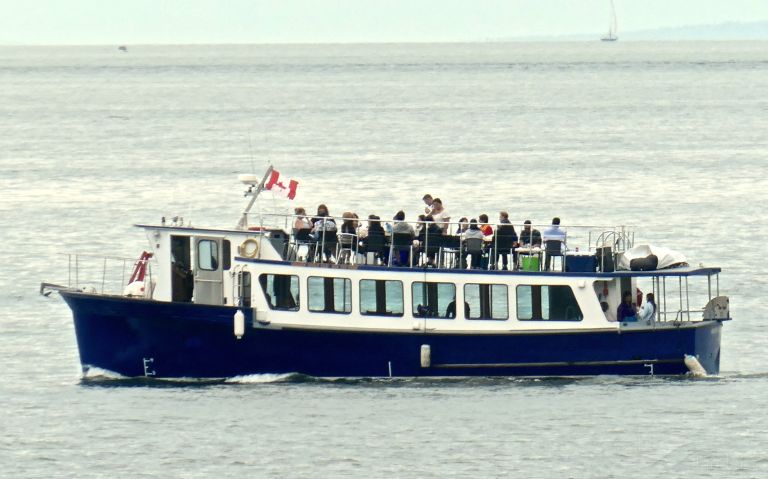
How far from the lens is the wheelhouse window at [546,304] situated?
4228cm

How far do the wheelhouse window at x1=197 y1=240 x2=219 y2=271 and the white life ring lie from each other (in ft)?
2.47

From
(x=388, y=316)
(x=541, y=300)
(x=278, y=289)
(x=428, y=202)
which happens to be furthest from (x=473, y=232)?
(x=278, y=289)

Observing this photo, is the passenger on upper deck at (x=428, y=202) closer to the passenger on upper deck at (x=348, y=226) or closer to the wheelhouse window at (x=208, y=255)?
the passenger on upper deck at (x=348, y=226)

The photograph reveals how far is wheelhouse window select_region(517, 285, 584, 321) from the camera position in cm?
4228

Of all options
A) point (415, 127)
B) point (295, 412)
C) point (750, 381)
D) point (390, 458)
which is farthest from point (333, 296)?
point (415, 127)

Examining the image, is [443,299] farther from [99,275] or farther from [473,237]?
[99,275]

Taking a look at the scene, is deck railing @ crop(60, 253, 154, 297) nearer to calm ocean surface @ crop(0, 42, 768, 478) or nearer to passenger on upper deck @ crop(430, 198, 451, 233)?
calm ocean surface @ crop(0, 42, 768, 478)

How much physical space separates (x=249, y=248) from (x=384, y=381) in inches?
196

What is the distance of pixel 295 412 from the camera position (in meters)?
40.9

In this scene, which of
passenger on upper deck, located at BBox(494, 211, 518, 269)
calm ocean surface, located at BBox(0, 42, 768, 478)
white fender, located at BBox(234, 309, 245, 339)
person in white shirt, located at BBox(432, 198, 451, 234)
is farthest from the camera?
person in white shirt, located at BBox(432, 198, 451, 234)

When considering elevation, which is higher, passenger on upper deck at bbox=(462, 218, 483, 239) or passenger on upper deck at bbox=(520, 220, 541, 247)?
passenger on upper deck at bbox=(462, 218, 483, 239)

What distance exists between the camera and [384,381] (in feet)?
141

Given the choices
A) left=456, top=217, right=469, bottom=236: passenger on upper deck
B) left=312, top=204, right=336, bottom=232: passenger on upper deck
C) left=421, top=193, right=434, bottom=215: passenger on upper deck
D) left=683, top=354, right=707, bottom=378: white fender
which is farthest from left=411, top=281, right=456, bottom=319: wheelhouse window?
left=683, top=354, right=707, bottom=378: white fender

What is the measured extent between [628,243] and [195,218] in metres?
39.9
